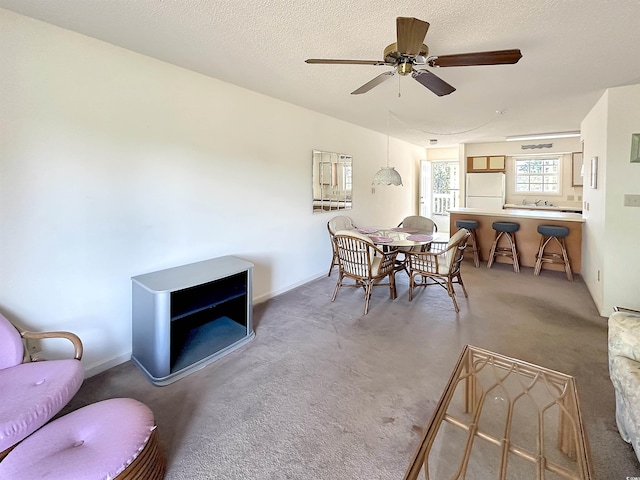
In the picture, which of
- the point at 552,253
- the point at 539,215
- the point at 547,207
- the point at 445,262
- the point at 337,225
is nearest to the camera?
the point at 445,262

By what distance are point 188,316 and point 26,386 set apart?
1.09m

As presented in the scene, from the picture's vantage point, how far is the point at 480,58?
72.3 inches

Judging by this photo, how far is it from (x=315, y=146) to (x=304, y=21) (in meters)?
2.46

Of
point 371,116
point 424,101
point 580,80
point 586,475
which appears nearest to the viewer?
point 586,475

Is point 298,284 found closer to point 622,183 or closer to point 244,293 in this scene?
point 244,293

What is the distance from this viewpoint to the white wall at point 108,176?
1979mm

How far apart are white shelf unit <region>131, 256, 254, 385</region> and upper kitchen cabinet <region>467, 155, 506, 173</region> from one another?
20.7 ft

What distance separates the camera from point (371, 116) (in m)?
4.61

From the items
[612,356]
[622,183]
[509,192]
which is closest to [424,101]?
[622,183]

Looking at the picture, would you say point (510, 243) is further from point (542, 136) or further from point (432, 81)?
point (432, 81)

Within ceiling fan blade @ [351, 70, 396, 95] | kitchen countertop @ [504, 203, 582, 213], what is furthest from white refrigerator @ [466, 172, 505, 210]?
ceiling fan blade @ [351, 70, 396, 95]

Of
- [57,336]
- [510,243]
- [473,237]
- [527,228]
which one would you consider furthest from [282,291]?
[527,228]

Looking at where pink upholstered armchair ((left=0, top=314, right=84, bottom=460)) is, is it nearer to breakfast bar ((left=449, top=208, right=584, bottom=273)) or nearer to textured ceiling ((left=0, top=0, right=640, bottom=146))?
textured ceiling ((left=0, top=0, right=640, bottom=146))

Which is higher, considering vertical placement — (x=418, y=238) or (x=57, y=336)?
(x=418, y=238)
